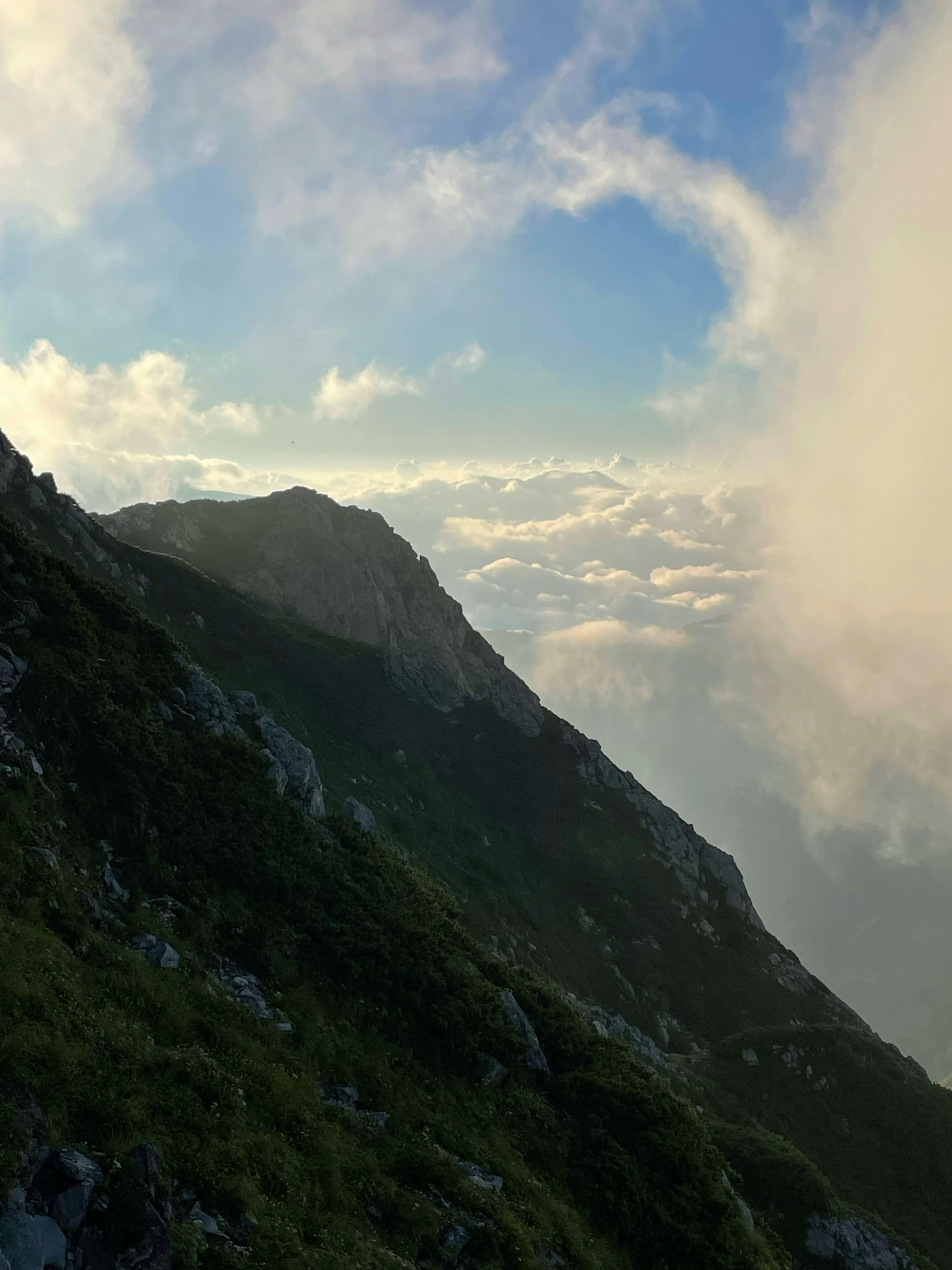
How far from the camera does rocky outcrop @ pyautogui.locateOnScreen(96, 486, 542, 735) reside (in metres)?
115

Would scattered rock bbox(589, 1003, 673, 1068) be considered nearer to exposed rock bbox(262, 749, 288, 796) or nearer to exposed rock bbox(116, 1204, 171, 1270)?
exposed rock bbox(262, 749, 288, 796)

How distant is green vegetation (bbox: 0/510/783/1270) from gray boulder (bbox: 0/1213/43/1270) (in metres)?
0.90

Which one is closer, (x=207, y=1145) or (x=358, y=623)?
Result: (x=207, y=1145)

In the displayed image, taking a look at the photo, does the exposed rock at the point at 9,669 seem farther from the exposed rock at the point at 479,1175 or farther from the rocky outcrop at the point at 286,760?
the exposed rock at the point at 479,1175

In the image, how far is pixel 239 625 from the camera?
93438 mm

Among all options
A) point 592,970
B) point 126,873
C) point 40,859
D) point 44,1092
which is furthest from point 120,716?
point 592,970

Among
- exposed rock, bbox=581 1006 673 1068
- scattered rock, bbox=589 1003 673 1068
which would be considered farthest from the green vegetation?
exposed rock, bbox=581 1006 673 1068

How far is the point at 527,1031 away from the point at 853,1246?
21932 millimetres

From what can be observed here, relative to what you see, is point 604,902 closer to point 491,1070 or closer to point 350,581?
point 491,1070

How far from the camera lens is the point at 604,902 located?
3297 inches

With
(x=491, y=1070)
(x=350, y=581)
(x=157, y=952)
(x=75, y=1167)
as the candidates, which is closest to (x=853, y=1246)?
(x=491, y=1070)

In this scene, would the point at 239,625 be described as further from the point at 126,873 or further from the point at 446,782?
the point at 126,873

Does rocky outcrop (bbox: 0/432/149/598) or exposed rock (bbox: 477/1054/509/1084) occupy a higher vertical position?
rocky outcrop (bbox: 0/432/149/598)

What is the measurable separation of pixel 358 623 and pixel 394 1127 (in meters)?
104
